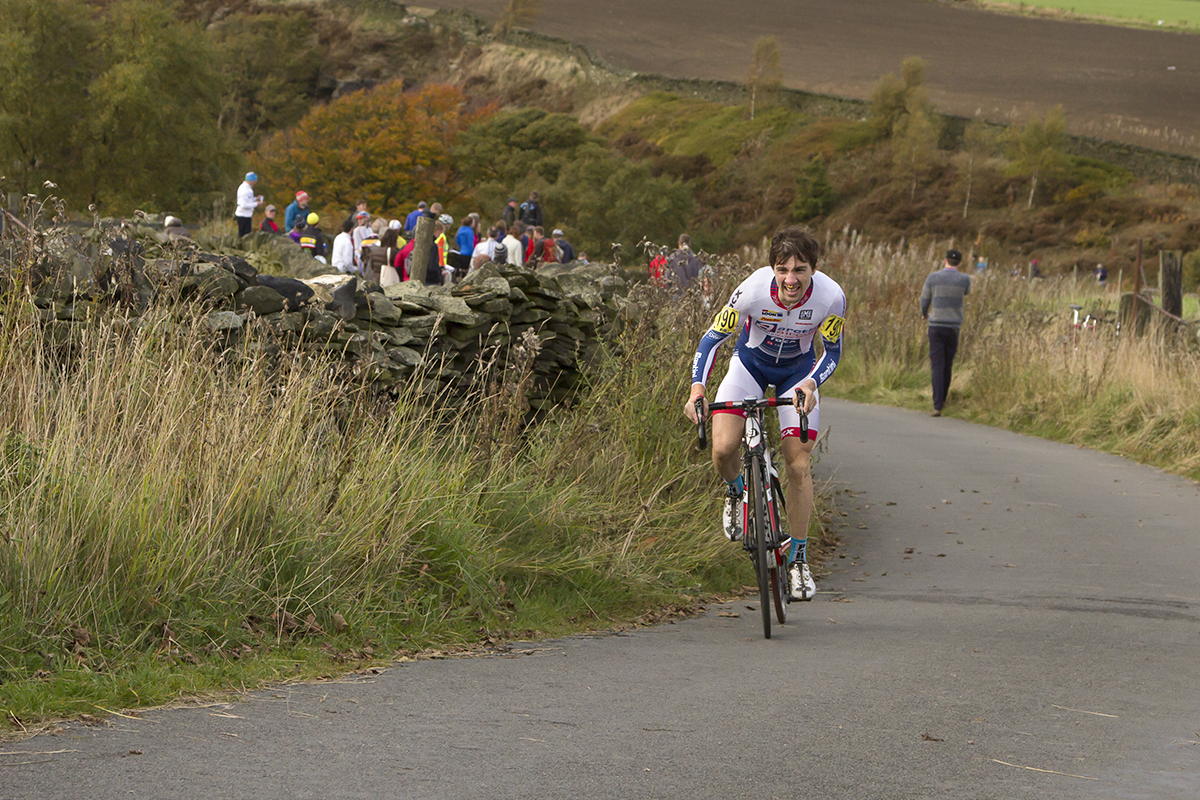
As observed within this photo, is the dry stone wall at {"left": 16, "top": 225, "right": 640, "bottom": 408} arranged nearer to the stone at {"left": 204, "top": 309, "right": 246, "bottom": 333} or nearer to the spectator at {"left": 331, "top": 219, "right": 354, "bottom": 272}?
the stone at {"left": 204, "top": 309, "right": 246, "bottom": 333}

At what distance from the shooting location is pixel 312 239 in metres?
26.0

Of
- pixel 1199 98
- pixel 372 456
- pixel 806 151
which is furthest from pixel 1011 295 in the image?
pixel 1199 98

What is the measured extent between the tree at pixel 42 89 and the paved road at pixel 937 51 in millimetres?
63909

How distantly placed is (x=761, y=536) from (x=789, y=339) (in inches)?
52.8

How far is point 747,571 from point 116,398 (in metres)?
4.58

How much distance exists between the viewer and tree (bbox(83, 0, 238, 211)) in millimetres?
55969

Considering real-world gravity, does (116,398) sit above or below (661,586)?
above

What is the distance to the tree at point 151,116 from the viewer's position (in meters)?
56.0

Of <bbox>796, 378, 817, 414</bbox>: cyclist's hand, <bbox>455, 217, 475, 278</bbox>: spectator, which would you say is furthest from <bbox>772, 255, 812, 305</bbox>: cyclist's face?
<bbox>455, 217, 475, 278</bbox>: spectator

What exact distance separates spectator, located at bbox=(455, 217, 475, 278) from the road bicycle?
18.3 metres

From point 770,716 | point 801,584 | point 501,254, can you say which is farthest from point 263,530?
point 501,254

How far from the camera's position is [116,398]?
23.9ft

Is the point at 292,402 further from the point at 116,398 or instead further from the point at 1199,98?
the point at 1199,98

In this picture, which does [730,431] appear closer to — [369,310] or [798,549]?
[798,549]
